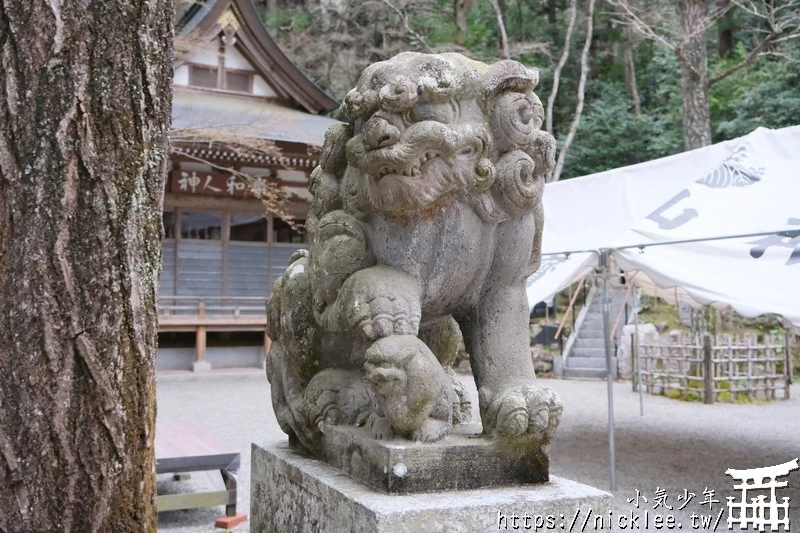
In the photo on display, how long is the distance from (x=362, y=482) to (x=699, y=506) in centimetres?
374

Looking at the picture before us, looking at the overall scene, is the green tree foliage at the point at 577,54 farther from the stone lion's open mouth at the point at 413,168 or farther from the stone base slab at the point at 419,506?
the stone base slab at the point at 419,506

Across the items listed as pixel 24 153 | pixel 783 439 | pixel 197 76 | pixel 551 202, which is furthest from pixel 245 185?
pixel 24 153

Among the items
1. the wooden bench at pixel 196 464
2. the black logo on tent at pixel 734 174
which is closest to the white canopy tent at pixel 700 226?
the black logo on tent at pixel 734 174

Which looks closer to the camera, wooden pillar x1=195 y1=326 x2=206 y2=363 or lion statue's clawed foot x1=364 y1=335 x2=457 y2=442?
lion statue's clawed foot x1=364 y1=335 x2=457 y2=442

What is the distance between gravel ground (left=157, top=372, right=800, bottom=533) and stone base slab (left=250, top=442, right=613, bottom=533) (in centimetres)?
155

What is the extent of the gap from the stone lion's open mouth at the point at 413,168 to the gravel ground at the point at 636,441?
2056 millimetres

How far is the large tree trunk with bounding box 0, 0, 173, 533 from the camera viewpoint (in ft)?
6.20

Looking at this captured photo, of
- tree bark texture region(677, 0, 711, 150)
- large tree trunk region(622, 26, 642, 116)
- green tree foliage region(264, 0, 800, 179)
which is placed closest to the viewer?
tree bark texture region(677, 0, 711, 150)

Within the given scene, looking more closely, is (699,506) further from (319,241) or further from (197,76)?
(197,76)

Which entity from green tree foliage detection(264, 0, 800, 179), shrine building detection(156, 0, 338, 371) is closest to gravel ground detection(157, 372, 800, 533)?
shrine building detection(156, 0, 338, 371)

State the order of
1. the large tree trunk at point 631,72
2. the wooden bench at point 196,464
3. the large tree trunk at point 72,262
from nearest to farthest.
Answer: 1. the large tree trunk at point 72,262
2. the wooden bench at point 196,464
3. the large tree trunk at point 631,72

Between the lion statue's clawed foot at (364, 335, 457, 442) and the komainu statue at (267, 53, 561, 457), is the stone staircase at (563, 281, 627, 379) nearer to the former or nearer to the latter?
the komainu statue at (267, 53, 561, 457)

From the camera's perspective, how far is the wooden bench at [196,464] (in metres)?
4.22

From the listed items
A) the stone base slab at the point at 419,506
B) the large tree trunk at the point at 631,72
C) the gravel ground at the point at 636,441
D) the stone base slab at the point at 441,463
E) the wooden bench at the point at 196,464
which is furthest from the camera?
the large tree trunk at the point at 631,72
